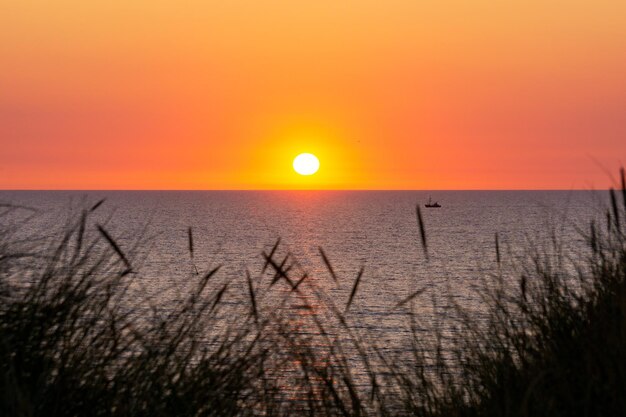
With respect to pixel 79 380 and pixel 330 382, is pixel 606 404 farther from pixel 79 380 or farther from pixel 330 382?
pixel 79 380

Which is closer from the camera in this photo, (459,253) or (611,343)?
(611,343)

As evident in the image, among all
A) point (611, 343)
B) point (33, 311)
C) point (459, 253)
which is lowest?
point (459, 253)

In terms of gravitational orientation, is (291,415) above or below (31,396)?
below

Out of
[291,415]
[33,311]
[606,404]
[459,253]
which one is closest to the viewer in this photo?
[606,404]

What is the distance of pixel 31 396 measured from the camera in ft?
17.2

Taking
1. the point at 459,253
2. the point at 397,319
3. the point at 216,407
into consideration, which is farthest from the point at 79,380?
the point at 459,253

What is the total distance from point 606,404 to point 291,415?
259 cm

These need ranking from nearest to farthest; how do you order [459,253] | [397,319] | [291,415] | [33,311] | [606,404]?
[606,404] → [33,311] → [291,415] → [397,319] → [459,253]

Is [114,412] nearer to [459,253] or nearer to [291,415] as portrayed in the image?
[291,415]

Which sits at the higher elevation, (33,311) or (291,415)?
(33,311)

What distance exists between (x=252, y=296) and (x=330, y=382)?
1043 mm

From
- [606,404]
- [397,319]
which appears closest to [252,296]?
[606,404]

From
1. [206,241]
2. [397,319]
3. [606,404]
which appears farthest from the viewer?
[206,241]

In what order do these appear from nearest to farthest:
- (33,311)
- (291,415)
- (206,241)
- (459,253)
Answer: (33,311)
(291,415)
(459,253)
(206,241)
